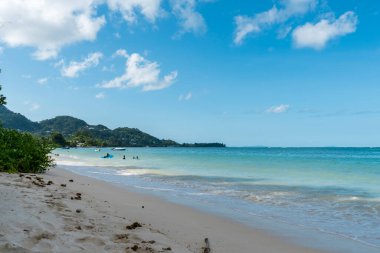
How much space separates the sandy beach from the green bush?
19.2 feet

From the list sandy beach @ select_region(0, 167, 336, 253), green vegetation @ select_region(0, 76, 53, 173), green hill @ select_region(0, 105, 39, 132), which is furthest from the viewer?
green hill @ select_region(0, 105, 39, 132)

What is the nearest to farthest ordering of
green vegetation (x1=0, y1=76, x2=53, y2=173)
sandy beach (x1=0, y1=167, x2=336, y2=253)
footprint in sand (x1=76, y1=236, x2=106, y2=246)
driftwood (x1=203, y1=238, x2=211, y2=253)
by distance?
sandy beach (x1=0, y1=167, x2=336, y2=253)
footprint in sand (x1=76, y1=236, x2=106, y2=246)
driftwood (x1=203, y1=238, x2=211, y2=253)
green vegetation (x1=0, y1=76, x2=53, y2=173)

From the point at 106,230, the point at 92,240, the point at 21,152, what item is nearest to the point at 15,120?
the point at 21,152

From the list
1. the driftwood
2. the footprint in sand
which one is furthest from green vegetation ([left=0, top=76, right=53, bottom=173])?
the driftwood

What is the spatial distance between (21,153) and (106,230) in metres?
11.3

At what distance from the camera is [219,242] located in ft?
21.3

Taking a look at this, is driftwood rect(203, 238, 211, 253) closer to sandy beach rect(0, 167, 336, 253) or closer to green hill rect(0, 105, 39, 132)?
sandy beach rect(0, 167, 336, 253)

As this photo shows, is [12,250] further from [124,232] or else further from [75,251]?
[124,232]

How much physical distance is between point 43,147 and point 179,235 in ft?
40.6

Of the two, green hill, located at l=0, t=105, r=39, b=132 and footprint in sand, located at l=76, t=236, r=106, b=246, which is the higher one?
green hill, located at l=0, t=105, r=39, b=132

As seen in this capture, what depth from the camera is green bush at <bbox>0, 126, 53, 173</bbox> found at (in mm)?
14523

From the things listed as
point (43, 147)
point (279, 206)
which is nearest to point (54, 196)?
point (279, 206)

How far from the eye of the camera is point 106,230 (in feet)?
19.3

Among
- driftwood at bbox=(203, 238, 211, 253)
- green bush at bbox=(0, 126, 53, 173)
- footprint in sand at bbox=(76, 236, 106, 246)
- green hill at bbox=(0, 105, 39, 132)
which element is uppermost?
green hill at bbox=(0, 105, 39, 132)
